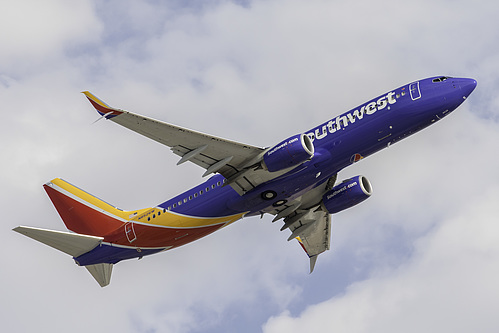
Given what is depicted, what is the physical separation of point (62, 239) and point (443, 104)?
27.8 m

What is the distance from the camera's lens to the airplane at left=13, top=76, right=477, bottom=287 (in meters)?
47.8

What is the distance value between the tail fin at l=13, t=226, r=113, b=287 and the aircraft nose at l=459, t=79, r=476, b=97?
27228 millimetres

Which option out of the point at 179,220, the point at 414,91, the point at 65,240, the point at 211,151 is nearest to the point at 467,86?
the point at 414,91

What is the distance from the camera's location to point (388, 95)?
49531 mm

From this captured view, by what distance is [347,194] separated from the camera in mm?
56250

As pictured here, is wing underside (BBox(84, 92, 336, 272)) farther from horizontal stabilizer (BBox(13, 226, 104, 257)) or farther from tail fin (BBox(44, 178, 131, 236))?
horizontal stabilizer (BBox(13, 226, 104, 257))

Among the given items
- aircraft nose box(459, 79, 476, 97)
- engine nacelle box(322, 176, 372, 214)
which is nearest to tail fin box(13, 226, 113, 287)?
engine nacelle box(322, 176, 372, 214)

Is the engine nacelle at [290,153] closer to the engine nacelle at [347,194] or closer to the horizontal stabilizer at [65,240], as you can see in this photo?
the engine nacelle at [347,194]

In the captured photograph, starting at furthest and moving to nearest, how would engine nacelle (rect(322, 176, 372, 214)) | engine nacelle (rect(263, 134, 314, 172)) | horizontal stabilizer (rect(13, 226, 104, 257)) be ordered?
engine nacelle (rect(322, 176, 372, 214)) < horizontal stabilizer (rect(13, 226, 104, 257)) < engine nacelle (rect(263, 134, 314, 172))

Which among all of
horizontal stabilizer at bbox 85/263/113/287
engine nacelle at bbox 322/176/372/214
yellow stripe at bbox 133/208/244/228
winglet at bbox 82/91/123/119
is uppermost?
winglet at bbox 82/91/123/119

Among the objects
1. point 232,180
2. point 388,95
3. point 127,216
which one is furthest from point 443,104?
point 127,216

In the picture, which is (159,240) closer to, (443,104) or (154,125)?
(154,125)

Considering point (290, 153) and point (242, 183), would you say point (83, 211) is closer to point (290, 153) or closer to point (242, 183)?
point (242, 183)

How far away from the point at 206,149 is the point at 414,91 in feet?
46.1
